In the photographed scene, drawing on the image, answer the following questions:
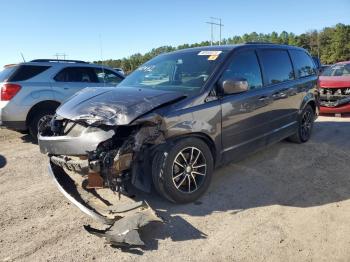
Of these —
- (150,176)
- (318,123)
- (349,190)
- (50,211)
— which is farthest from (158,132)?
(318,123)

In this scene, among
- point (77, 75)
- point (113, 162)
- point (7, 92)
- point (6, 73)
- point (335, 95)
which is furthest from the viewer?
point (335, 95)

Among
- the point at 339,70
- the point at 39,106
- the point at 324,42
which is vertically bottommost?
the point at 39,106

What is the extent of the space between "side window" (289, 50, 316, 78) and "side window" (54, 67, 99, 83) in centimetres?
499

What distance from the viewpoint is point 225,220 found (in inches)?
156

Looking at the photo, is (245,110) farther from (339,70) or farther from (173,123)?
(339,70)

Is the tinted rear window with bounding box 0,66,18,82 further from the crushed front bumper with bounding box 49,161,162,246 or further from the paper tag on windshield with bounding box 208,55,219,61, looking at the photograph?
the paper tag on windshield with bounding box 208,55,219,61

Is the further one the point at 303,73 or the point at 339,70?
the point at 339,70

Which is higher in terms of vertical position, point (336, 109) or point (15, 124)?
point (15, 124)

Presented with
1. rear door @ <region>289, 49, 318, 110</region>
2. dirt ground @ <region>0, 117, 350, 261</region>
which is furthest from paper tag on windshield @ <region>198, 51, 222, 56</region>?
rear door @ <region>289, 49, 318, 110</region>

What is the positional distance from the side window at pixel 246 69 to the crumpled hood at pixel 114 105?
96 centimetres

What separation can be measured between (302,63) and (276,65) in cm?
133

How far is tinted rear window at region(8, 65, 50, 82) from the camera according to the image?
7461 millimetres

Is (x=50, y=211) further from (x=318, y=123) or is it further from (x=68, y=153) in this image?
(x=318, y=123)

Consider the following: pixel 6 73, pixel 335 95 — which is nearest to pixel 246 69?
pixel 6 73
